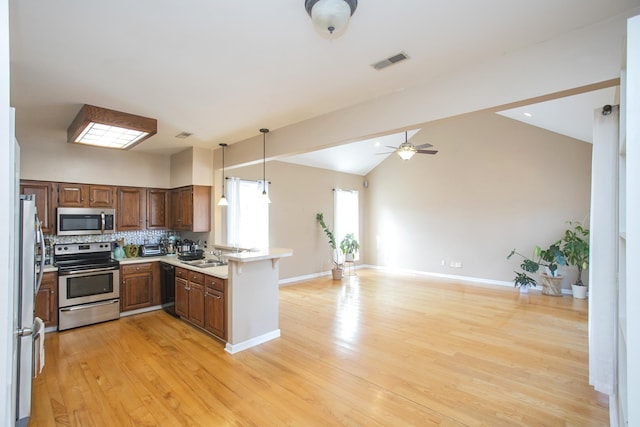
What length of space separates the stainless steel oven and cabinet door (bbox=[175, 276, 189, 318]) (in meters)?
0.89

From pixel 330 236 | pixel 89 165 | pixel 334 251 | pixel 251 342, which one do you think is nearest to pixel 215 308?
pixel 251 342

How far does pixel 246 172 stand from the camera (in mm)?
6188

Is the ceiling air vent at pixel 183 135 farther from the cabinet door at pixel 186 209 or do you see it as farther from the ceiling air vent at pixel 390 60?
the ceiling air vent at pixel 390 60

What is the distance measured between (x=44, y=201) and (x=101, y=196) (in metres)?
0.69

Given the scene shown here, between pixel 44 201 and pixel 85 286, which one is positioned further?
pixel 44 201

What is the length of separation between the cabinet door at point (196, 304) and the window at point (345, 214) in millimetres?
4552

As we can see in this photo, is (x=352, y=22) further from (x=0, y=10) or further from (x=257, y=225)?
(x=257, y=225)

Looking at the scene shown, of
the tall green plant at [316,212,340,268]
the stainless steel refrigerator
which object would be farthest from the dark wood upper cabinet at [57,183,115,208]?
the tall green plant at [316,212,340,268]

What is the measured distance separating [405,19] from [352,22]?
0.33 meters

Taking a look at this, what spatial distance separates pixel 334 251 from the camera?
8.03 meters

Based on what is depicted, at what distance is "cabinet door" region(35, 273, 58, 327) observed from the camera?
396 cm

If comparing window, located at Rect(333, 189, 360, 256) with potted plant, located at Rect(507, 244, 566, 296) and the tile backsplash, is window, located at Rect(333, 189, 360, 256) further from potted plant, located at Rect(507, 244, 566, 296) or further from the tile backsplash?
potted plant, located at Rect(507, 244, 566, 296)

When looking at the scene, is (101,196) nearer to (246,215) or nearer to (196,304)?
(246,215)

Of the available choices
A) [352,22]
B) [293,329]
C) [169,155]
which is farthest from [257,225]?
[352,22]
